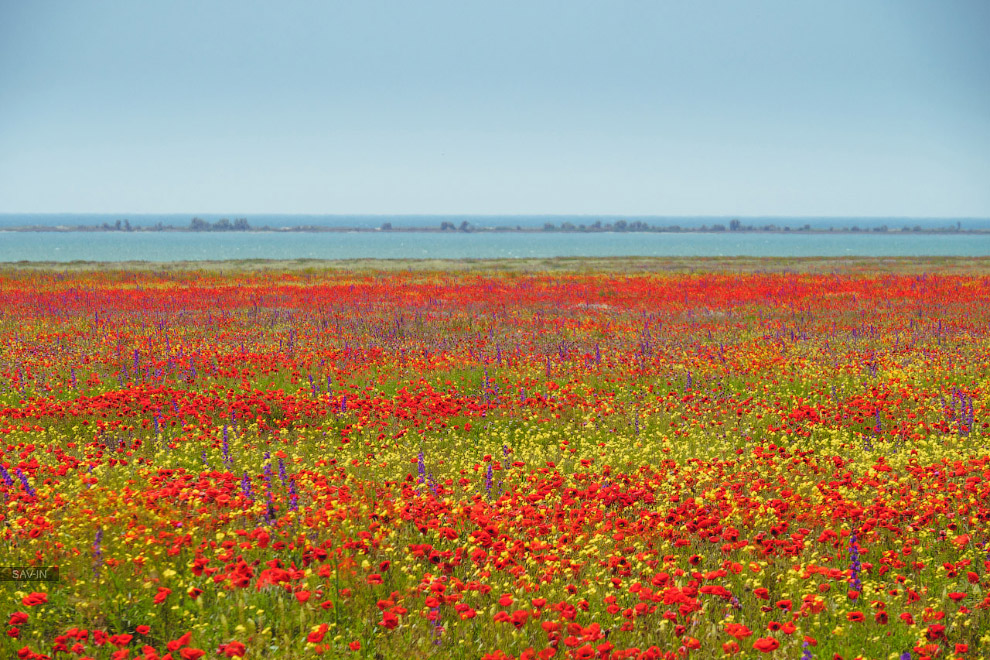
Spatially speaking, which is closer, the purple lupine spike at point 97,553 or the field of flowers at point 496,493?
the field of flowers at point 496,493

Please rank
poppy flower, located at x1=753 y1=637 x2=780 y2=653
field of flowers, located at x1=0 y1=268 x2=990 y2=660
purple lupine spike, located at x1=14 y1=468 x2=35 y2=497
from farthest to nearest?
purple lupine spike, located at x1=14 y1=468 x2=35 y2=497 → field of flowers, located at x1=0 y1=268 x2=990 y2=660 → poppy flower, located at x1=753 y1=637 x2=780 y2=653

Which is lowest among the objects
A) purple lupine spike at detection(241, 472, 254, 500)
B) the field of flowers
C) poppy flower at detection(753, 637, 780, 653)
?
the field of flowers

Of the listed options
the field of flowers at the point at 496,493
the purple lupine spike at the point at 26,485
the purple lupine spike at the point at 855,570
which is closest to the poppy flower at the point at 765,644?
the field of flowers at the point at 496,493

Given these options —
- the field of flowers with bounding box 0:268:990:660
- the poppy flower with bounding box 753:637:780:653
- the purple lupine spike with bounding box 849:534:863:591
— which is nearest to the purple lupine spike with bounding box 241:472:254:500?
the field of flowers with bounding box 0:268:990:660

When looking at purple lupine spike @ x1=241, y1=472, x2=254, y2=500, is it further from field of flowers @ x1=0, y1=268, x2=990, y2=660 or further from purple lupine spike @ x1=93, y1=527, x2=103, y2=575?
→ purple lupine spike @ x1=93, y1=527, x2=103, y2=575

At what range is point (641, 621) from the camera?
4613 millimetres

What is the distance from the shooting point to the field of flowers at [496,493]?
4.49 metres

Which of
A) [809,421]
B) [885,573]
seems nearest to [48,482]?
[885,573]

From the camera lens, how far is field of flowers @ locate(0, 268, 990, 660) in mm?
4488

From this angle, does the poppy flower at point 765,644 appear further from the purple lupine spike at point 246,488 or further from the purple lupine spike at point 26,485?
the purple lupine spike at point 26,485

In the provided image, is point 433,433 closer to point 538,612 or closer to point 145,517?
point 145,517

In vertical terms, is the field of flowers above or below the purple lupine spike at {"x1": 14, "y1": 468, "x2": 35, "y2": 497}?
below

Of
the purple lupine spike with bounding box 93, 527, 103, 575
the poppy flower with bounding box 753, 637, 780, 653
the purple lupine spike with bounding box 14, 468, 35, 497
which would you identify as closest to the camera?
the poppy flower with bounding box 753, 637, 780, 653

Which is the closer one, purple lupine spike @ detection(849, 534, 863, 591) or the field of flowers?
the field of flowers
